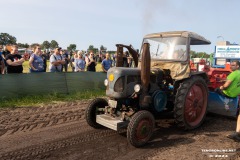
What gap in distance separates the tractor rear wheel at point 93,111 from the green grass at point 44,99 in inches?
115

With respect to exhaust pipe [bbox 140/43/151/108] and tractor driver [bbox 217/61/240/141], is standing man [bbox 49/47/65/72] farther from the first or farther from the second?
tractor driver [bbox 217/61/240/141]

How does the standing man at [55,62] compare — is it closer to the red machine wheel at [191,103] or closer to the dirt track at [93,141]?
the dirt track at [93,141]

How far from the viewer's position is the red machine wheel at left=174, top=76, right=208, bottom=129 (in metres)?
4.89

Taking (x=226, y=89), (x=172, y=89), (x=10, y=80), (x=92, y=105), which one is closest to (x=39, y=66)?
(x=10, y=80)

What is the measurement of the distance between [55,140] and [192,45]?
3580 millimetres

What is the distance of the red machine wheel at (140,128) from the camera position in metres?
4.23

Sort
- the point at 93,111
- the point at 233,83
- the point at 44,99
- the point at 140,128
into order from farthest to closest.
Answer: the point at 44,99 < the point at 233,83 < the point at 93,111 < the point at 140,128

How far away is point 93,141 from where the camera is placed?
4641 millimetres

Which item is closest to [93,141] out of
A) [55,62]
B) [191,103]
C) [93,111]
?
[93,111]

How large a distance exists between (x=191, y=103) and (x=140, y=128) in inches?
60.0

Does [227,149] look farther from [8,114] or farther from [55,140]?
[8,114]

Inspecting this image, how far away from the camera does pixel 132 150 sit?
4293 mm

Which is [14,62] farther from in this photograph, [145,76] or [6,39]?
[6,39]

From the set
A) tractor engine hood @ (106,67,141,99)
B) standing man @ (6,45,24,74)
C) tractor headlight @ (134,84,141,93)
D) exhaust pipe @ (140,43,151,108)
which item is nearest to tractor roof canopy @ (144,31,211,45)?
exhaust pipe @ (140,43,151,108)
